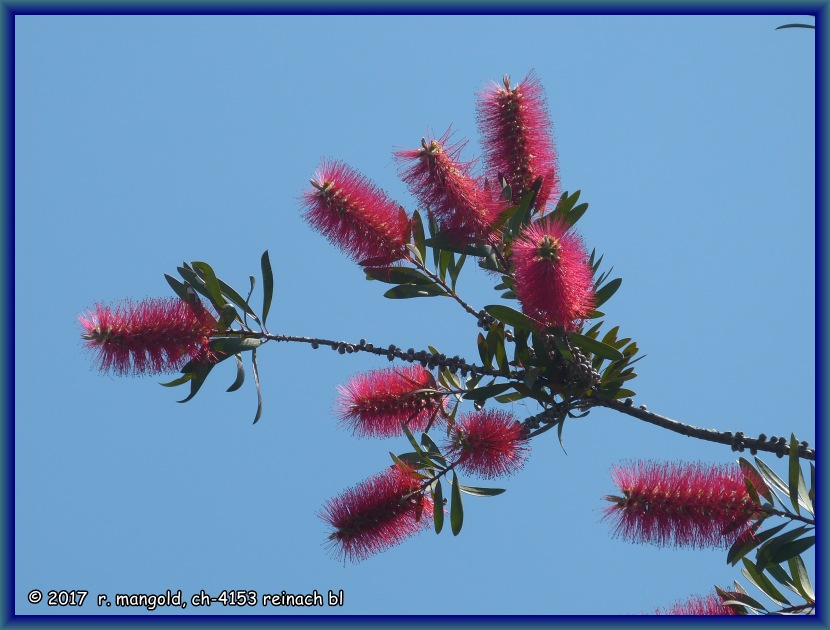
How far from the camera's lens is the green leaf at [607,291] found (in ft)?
11.0

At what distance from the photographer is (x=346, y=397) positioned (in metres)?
3.55

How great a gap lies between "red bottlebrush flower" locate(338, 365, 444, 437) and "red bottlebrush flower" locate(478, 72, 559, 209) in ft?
2.94

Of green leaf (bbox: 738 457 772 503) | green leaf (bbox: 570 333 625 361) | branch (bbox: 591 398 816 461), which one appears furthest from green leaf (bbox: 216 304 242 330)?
green leaf (bbox: 738 457 772 503)

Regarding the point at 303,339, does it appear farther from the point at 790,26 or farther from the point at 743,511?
the point at 790,26

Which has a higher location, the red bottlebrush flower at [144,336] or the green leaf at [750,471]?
the red bottlebrush flower at [144,336]

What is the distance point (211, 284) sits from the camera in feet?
11.5

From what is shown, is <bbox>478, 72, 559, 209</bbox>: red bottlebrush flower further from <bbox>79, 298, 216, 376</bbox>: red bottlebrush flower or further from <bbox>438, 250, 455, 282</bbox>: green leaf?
<bbox>79, 298, 216, 376</bbox>: red bottlebrush flower

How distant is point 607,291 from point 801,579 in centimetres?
134

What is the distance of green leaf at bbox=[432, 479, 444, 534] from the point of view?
134 inches

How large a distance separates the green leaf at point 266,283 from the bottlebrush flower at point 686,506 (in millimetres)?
1652

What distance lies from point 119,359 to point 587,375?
1.86m

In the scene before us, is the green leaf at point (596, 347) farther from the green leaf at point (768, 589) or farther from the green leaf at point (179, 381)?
the green leaf at point (179, 381)

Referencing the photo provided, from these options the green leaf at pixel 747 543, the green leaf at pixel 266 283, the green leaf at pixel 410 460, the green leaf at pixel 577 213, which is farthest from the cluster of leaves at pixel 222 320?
the green leaf at pixel 747 543

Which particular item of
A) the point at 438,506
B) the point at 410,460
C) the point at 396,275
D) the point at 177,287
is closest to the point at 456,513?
the point at 438,506
